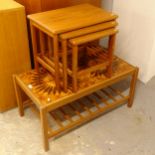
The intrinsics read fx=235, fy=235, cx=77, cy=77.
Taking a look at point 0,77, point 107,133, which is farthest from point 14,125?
point 107,133

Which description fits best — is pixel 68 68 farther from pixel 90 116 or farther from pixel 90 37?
pixel 90 116

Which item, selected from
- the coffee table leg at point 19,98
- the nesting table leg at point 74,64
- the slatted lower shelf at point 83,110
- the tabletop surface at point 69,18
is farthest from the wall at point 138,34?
the coffee table leg at point 19,98

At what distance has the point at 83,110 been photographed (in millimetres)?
1731

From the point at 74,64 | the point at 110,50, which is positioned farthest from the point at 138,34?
the point at 74,64

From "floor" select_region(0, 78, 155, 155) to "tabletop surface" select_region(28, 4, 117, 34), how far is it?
0.71 m

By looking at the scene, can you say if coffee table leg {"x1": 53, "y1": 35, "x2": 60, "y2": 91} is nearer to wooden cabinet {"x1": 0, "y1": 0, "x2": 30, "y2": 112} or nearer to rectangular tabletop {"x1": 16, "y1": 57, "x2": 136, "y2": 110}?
rectangular tabletop {"x1": 16, "y1": 57, "x2": 136, "y2": 110}

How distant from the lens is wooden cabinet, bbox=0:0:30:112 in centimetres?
138

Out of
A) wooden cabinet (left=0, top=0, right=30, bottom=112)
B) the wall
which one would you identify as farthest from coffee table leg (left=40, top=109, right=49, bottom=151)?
the wall

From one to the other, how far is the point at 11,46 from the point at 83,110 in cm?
68

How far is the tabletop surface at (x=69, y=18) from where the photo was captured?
1204 millimetres

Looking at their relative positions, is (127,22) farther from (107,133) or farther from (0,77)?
(0,77)

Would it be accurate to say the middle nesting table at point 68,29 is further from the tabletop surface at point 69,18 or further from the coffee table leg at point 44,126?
the coffee table leg at point 44,126

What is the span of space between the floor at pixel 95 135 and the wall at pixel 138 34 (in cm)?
41

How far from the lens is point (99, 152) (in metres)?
1.43
